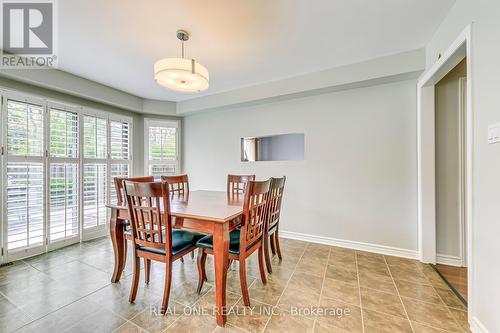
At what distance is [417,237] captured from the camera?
8.41ft

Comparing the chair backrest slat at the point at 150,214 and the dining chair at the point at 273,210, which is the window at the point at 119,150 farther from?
the dining chair at the point at 273,210

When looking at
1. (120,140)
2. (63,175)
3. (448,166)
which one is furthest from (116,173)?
(448,166)

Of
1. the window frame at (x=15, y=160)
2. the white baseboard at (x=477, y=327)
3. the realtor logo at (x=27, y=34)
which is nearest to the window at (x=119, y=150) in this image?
the window frame at (x=15, y=160)

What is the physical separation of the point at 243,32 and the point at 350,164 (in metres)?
2.18

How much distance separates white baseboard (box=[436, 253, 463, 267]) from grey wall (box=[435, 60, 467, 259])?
2 centimetres

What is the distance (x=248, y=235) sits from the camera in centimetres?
175

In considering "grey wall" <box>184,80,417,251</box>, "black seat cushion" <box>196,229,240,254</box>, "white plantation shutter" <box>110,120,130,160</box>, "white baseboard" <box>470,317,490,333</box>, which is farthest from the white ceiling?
"white baseboard" <box>470,317,490,333</box>

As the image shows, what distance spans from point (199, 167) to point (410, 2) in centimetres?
372

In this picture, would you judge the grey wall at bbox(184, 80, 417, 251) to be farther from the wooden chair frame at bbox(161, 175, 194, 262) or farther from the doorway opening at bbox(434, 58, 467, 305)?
the wooden chair frame at bbox(161, 175, 194, 262)

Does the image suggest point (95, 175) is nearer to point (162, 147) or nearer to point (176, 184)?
point (162, 147)

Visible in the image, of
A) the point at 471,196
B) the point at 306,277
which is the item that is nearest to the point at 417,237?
the point at 471,196

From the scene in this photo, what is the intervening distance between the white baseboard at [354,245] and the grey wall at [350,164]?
5 cm

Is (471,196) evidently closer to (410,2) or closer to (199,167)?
(410,2)

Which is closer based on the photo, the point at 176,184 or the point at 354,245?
the point at 354,245
